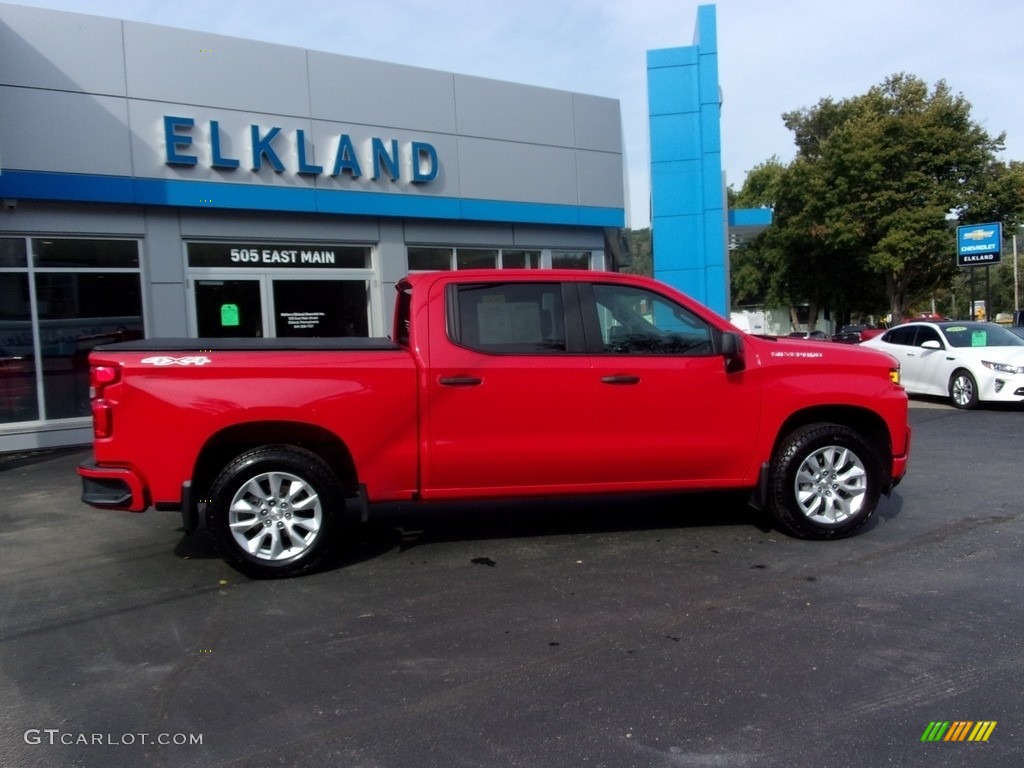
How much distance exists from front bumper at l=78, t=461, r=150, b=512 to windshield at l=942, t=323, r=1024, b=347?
12782mm

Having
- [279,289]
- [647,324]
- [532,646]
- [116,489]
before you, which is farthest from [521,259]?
[532,646]

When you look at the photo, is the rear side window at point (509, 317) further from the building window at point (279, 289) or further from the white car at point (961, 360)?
the white car at point (961, 360)

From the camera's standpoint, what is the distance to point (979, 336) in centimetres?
1371

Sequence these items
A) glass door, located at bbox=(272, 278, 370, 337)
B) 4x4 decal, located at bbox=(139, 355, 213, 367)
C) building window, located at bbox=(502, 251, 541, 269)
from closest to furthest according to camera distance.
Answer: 4x4 decal, located at bbox=(139, 355, 213, 367) → glass door, located at bbox=(272, 278, 370, 337) → building window, located at bbox=(502, 251, 541, 269)

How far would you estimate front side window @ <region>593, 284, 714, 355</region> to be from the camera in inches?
225

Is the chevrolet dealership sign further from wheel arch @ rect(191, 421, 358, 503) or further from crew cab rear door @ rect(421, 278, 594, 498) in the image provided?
wheel arch @ rect(191, 421, 358, 503)

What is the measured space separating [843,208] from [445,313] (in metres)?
33.8

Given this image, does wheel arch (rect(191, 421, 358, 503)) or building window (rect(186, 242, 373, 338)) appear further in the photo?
building window (rect(186, 242, 373, 338))

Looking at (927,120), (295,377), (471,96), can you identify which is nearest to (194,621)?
(295,377)

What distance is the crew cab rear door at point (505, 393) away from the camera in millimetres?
5410

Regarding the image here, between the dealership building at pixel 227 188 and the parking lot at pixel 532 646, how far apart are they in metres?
5.73

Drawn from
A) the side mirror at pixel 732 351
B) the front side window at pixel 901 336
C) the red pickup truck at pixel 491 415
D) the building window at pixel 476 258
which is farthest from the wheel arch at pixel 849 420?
the front side window at pixel 901 336

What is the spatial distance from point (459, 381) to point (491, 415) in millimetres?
299

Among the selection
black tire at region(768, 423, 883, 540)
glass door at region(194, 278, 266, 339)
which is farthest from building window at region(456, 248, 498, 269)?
black tire at region(768, 423, 883, 540)
